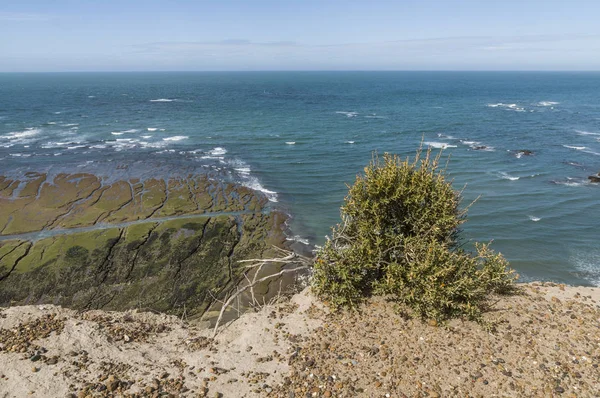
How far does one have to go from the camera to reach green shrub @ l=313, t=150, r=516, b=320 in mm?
12617

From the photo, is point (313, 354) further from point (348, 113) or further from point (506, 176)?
point (348, 113)

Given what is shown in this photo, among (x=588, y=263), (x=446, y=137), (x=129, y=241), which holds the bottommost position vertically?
(x=588, y=263)

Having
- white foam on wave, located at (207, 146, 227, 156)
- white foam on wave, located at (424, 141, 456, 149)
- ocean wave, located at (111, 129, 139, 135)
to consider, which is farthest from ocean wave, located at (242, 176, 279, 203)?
ocean wave, located at (111, 129, 139, 135)

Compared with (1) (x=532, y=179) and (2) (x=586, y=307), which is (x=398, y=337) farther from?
(1) (x=532, y=179)

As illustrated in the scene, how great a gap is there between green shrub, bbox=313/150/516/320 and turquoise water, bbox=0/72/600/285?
1495cm

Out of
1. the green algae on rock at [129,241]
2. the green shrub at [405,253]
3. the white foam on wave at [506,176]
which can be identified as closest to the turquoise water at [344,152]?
the white foam on wave at [506,176]

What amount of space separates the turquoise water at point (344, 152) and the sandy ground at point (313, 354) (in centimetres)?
1440

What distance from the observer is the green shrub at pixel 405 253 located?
12.6 metres

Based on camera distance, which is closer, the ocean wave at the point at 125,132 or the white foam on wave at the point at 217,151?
the white foam on wave at the point at 217,151

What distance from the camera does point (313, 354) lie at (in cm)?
1188

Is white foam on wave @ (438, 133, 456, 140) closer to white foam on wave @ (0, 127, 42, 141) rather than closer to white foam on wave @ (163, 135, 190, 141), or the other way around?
white foam on wave @ (163, 135, 190, 141)

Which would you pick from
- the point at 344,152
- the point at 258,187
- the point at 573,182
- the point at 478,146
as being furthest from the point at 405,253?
the point at 478,146

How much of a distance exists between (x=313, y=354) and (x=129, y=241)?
20.5 m

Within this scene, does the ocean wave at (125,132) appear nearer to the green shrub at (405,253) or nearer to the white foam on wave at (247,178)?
the white foam on wave at (247,178)
